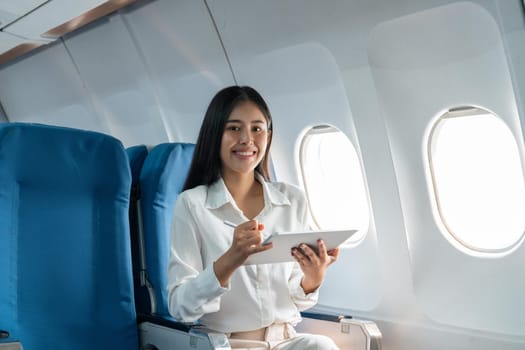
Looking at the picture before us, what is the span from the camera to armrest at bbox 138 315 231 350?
88.6 inches

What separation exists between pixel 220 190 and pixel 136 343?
0.81 meters

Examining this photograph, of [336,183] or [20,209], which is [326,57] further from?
[20,209]

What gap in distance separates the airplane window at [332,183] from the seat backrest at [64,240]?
1.48 meters

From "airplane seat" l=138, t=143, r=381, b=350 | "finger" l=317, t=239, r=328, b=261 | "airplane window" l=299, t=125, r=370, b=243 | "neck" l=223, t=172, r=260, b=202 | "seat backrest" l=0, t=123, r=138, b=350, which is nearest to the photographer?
"finger" l=317, t=239, r=328, b=261

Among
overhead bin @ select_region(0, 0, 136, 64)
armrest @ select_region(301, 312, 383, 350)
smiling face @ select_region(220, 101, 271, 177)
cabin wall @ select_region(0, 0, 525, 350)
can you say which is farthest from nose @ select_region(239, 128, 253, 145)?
overhead bin @ select_region(0, 0, 136, 64)

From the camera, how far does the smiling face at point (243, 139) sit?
2496 millimetres

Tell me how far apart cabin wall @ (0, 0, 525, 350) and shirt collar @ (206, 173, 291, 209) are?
783mm

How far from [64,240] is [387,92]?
167cm

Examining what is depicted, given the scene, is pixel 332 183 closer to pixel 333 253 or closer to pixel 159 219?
pixel 159 219

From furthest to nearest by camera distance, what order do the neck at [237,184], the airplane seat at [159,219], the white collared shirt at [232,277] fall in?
the airplane seat at [159,219]
the neck at [237,184]
the white collared shirt at [232,277]

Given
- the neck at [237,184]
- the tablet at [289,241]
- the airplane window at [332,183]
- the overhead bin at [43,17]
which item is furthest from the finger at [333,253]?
the overhead bin at [43,17]

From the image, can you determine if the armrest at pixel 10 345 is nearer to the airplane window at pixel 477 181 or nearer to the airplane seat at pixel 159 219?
the airplane seat at pixel 159 219

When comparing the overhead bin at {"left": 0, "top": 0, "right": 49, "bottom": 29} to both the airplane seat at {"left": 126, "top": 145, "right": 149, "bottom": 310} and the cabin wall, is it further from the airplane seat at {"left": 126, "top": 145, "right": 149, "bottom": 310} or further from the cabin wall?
the airplane seat at {"left": 126, "top": 145, "right": 149, "bottom": 310}

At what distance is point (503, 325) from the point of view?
2936 mm
